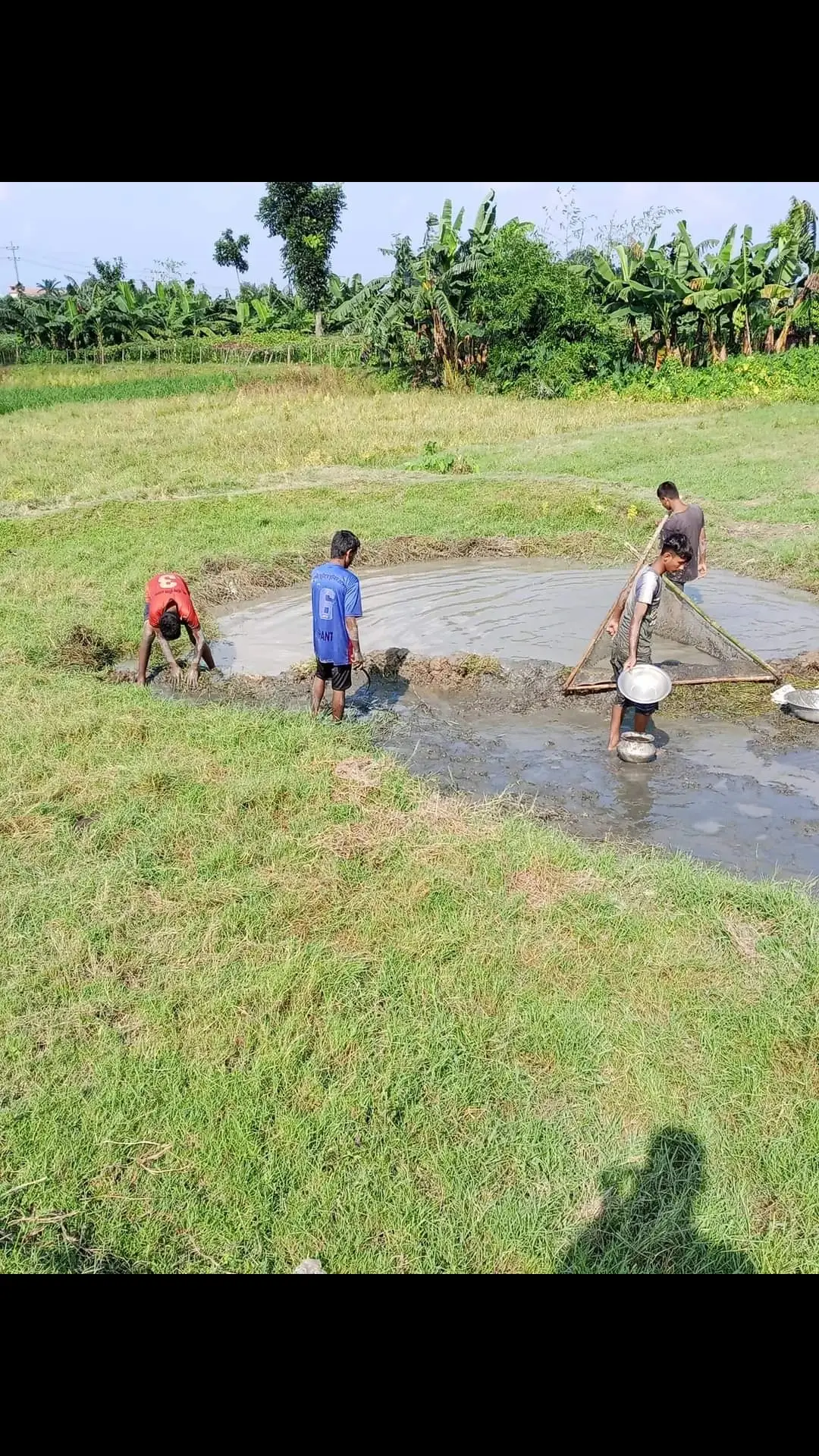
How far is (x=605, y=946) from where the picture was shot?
4.02 metres

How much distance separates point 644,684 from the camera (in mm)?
6094

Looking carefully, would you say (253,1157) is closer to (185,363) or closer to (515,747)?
(515,747)

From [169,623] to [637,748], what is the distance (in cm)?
354

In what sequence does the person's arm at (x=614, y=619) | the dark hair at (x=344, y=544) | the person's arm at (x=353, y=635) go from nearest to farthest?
the dark hair at (x=344, y=544)
the person's arm at (x=353, y=635)
the person's arm at (x=614, y=619)

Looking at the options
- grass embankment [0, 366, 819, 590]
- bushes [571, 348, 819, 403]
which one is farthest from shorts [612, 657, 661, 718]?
bushes [571, 348, 819, 403]

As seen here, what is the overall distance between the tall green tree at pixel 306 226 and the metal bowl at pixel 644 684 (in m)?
30.1

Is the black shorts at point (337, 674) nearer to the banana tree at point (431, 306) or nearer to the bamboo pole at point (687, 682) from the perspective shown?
the bamboo pole at point (687, 682)

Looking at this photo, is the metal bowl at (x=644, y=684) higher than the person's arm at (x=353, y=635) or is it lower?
lower

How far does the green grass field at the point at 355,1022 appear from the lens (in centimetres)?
286

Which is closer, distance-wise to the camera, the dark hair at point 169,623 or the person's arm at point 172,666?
the dark hair at point 169,623

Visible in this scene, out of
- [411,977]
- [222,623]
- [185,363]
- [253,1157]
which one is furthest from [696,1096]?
[185,363]

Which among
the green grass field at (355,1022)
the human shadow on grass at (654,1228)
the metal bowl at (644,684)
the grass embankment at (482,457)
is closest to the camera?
the human shadow on grass at (654,1228)

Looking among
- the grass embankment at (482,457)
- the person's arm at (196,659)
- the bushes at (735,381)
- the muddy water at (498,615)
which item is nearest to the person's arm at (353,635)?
the person's arm at (196,659)

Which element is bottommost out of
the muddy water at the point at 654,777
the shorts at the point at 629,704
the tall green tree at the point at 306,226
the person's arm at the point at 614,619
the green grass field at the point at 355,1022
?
the muddy water at the point at 654,777
